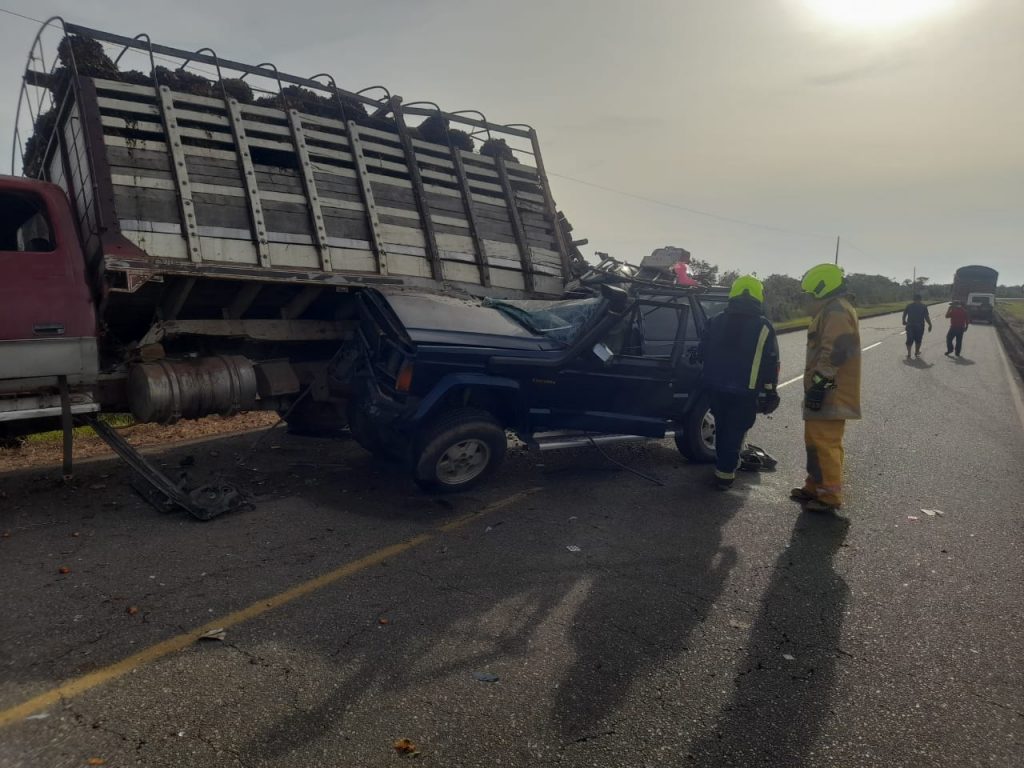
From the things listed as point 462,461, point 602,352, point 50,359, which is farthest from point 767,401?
point 50,359

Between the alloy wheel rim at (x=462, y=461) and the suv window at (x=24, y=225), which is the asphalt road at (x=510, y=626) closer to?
the alloy wheel rim at (x=462, y=461)

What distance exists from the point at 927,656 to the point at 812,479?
97.6 inches

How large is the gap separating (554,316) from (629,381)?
0.95 m

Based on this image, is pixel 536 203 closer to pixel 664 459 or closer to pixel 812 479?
pixel 664 459

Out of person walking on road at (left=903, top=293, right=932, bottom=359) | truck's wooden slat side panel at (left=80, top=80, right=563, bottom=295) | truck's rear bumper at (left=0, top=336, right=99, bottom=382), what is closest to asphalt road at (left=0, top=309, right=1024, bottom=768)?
truck's rear bumper at (left=0, top=336, right=99, bottom=382)

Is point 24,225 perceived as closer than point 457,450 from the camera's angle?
Yes

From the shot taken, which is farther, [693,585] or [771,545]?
[771,545]

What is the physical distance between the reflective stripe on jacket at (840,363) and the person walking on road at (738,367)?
0.47 metres

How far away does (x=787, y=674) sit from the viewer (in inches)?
125

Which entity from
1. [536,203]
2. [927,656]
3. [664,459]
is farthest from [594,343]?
[927,656]

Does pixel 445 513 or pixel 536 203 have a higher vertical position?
pixel 536 203

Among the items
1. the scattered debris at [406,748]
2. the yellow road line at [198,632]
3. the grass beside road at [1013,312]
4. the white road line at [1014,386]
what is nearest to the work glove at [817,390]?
the yellow road line at [198,632]

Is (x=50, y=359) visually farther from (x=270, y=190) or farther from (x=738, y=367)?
(x=738, y=367)

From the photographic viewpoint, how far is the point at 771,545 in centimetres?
482
